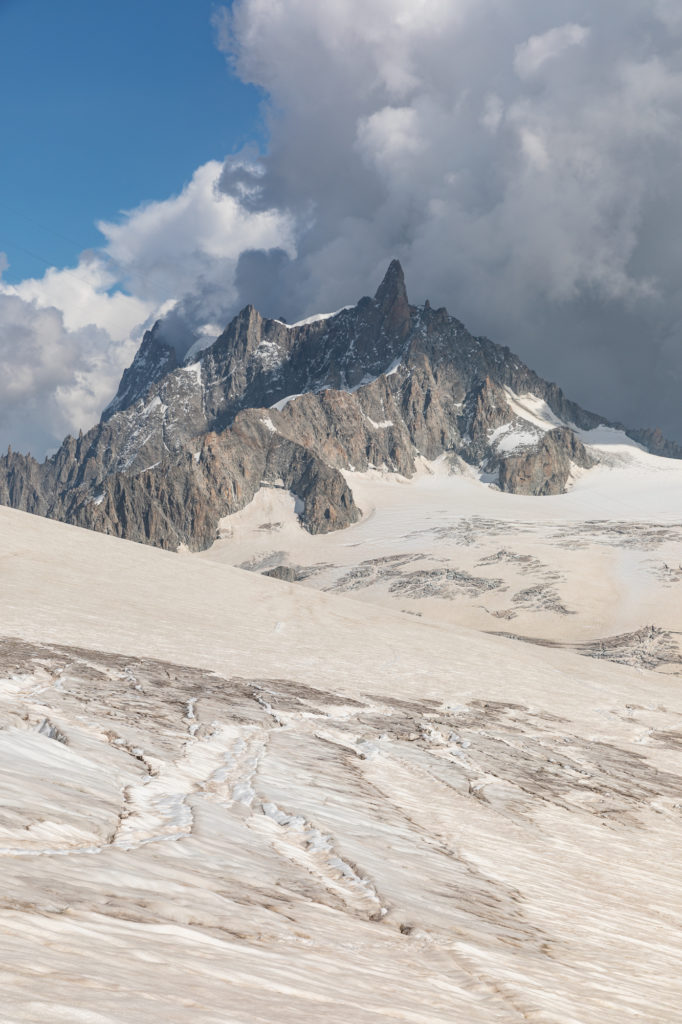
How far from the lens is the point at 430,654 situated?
2688 centimetres

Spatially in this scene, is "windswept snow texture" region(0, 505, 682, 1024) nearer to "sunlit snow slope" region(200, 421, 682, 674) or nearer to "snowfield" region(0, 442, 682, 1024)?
"snowfield" region(0, 442, 682, 1024)

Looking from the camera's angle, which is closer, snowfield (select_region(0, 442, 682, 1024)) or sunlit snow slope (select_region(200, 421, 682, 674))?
snowfield (select_region(0, 442, 682, 1024))

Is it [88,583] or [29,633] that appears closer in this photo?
[29,633]

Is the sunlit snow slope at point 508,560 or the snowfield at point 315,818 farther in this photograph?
the sunlit snow slope at point 508,560

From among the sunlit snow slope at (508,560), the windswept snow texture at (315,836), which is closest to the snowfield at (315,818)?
the windswept snow texture at (315,836)

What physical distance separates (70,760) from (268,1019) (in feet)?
19.9

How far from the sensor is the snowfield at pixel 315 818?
395 centimetres

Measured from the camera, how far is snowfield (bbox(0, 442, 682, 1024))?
3.95m

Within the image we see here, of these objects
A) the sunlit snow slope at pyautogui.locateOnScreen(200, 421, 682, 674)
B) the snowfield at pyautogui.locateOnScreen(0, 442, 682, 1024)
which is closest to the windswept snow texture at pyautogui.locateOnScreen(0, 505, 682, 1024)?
the snowfield at pyautogui.locateOnScreen(0, 442, 682, 1024)

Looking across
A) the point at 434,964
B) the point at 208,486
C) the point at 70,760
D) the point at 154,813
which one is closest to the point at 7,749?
the point at 70,760

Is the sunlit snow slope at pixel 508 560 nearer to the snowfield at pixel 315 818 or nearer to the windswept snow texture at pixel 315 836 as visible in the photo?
the snowfield at pixel 315 818

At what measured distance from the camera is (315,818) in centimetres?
857

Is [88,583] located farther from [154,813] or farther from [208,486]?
[208,486]

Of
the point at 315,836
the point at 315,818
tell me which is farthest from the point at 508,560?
the point at 315,836
